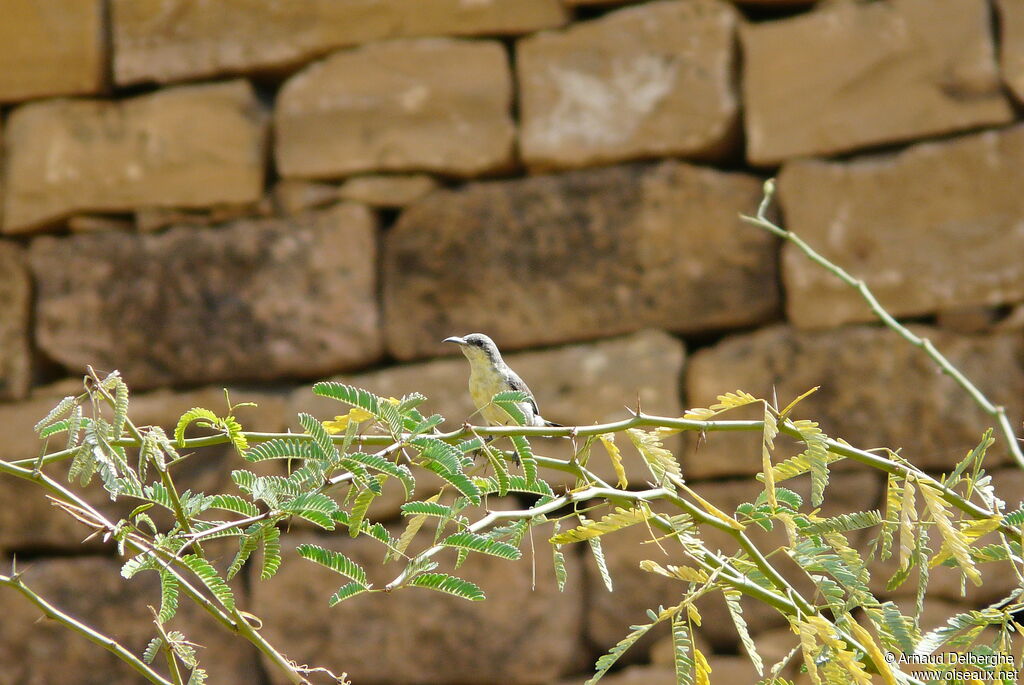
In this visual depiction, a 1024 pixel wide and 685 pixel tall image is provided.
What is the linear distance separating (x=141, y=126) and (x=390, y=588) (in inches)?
144

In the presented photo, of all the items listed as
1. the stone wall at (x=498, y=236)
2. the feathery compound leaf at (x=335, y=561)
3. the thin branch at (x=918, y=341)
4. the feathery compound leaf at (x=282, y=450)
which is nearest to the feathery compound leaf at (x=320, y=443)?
the feathery compound leaf at (x=282, y=450)

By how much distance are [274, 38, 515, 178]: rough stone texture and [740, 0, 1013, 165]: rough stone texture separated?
91 cm

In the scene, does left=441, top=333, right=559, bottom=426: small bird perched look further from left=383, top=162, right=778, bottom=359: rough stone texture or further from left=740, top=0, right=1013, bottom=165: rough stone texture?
left=740, top=0, right=1013, bottom=165: rough stone texture

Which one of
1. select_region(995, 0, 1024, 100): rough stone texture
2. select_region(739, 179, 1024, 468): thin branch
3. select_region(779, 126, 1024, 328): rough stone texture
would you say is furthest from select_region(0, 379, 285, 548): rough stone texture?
select_region(995, 0, 1024, 100): rough stone texture

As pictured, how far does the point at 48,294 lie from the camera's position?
14.2ft

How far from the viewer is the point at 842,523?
50.6 inches

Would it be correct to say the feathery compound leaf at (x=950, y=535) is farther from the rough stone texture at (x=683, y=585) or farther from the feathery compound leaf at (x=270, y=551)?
the rough stone texture at (x=683, y=585)

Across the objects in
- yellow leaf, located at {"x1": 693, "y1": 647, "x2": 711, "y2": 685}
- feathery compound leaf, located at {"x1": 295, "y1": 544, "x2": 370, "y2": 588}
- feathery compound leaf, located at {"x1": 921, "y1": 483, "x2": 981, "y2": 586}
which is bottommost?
yellow leaf, located at {"x1": 693, "y1": 647, "x2": 711, "y2": 685}

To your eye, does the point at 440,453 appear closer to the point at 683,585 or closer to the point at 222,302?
the point at 683,585

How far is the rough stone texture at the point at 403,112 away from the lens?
13.4 feet

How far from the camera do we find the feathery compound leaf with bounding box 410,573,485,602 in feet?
4.42

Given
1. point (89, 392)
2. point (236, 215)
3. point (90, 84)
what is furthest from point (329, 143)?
point (89, 392)

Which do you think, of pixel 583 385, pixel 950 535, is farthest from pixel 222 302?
pixel 950 535

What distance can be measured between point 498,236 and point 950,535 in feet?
9.56
